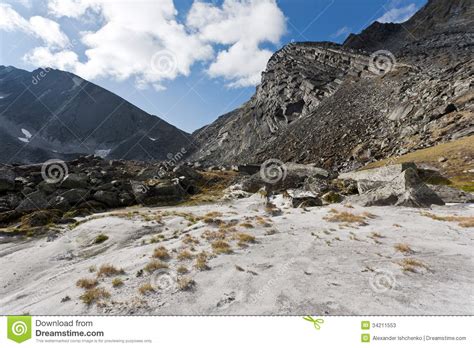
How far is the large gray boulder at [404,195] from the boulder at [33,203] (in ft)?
95.2

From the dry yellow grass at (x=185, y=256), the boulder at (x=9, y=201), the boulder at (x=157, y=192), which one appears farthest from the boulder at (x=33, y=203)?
the dry yellow grass at (x=185, y=256)

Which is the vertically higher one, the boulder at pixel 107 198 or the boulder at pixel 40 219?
the boulder at pixel 107 198

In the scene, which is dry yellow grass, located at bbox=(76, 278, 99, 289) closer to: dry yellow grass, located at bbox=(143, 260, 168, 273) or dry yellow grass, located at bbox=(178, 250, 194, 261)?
dry yellow grass, located at bbox=(143, 260, 168, 273)

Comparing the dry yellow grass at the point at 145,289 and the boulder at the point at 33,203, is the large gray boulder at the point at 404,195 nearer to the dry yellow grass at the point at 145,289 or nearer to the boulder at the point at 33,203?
the dry yellow grass at the point at 145,289

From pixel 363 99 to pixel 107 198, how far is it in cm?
6399

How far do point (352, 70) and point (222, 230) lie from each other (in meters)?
87.4

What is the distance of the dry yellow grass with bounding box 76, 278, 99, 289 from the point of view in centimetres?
987

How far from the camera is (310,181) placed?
30.2 meters

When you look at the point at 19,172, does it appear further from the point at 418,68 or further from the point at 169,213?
the point at 418,68

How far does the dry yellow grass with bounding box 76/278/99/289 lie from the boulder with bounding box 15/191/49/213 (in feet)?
65.2

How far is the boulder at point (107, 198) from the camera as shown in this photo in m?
28.4

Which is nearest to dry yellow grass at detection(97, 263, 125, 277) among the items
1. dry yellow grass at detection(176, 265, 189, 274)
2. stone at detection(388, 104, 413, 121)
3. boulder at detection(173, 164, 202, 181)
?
dry yellow grass at detection(176, 265, 189, 274)

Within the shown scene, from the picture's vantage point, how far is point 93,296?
8906mm
